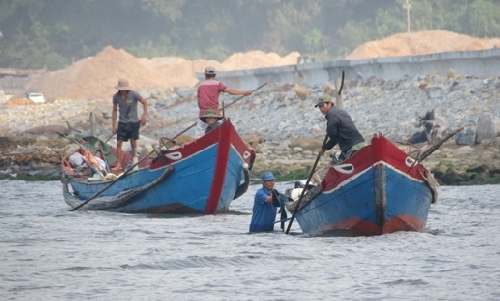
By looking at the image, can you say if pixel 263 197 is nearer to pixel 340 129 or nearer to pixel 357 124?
pixel 340 129

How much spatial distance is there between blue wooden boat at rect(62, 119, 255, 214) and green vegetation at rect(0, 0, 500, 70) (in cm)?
5863

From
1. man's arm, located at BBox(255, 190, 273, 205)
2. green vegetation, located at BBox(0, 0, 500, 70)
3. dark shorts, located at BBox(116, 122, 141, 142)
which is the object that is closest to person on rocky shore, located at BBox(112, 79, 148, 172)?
dark shorts, located at BBox(116, 122, 141, 142)

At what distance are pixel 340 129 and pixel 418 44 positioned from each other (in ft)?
165

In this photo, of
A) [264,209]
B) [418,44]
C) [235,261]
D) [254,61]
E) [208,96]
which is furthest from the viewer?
[254,61]

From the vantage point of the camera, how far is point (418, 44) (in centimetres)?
6328

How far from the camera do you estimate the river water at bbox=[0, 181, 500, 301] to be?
36.9 feet

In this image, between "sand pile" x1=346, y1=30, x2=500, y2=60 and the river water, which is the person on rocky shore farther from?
"sand pile" x1=346, y1=30, x2=500, y2=60

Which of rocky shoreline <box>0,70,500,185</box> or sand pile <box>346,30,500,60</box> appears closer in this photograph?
rocky shoreline <box>0,70,500,185</box>

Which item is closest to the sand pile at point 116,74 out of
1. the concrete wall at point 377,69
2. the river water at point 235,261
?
the concrete wall at point 377,69

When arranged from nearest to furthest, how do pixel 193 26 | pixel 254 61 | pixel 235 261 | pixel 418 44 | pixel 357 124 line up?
pixel 235 261 → pixel 357 124 → pixel 418 44 → pixel 254 61 → pixel 193 26

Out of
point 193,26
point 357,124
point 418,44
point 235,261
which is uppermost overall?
point 193,26

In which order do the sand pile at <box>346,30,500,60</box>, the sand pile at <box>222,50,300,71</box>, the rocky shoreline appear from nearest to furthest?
the rocky shoreline < the sand pile at <box>346,30,500,60</box> < the sand pile at <box>222,50,300,71</box>

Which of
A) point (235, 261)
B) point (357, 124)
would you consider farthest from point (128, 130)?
point (357, 124)

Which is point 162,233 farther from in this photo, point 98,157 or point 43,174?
point 43,174
